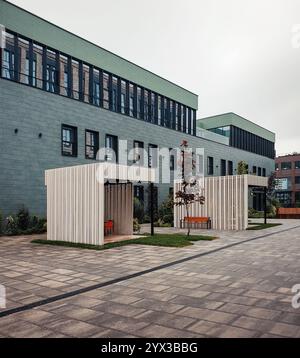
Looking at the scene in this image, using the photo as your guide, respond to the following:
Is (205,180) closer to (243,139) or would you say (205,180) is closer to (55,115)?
(55,115)

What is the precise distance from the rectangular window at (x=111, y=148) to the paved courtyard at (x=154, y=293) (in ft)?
42.5

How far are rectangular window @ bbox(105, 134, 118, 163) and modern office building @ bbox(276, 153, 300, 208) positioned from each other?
56.3 metres

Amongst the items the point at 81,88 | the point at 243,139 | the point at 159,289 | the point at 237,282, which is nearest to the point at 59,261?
the point at 159,289

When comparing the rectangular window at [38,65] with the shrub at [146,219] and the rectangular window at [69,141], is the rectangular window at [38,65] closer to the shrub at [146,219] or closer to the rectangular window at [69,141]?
the rectangular window at [69,141]

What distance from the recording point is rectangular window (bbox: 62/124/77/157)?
66.9ft

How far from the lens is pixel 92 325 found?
4.70 m

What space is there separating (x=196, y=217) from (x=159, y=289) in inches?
550

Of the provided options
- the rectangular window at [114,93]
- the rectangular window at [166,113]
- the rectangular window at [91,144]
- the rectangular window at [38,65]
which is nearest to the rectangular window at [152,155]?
the rectangular window at [166,113]

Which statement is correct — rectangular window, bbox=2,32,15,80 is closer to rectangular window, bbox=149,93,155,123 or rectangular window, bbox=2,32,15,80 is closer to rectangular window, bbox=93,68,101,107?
rectangular window, bbox=93,68,101,107

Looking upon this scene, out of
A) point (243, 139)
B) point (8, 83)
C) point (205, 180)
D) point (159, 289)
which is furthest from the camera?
point (243, 139)

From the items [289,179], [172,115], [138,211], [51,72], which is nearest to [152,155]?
[172,115]

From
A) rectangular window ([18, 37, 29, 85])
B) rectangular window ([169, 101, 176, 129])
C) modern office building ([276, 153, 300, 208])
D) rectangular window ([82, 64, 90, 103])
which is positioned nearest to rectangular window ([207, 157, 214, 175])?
rectangular window ([169, 101, 176, 129])

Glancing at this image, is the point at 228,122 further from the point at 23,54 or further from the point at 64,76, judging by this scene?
the point at 23,54

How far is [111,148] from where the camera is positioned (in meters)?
23.9
